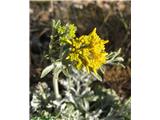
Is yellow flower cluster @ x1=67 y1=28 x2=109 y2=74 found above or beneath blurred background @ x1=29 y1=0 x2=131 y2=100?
beneath

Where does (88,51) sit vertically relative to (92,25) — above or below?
below

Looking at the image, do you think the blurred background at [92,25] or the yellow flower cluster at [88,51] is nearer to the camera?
the yellow flower cluster at [88,51]

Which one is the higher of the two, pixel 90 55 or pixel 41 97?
pixel 90 55

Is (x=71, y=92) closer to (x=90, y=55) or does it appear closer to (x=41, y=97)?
(x=41, y=97)

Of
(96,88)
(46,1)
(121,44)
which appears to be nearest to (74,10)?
(46,1)

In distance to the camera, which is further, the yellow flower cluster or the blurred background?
the blurred background
